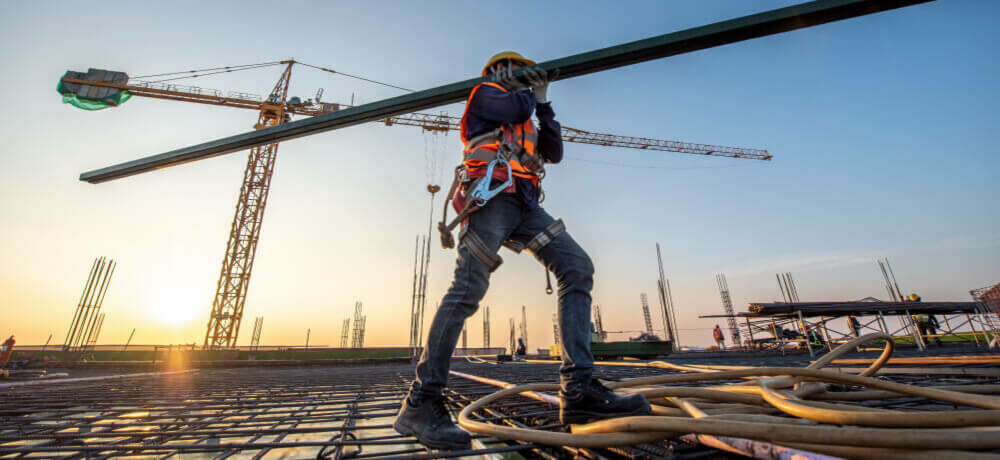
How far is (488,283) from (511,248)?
276mm

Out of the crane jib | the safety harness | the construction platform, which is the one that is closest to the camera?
the construction platform

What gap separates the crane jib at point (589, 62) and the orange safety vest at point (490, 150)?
339 millimetres

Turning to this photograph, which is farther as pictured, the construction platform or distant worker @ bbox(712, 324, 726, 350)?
distant worker @ bbox(712, 324, 726, 350)

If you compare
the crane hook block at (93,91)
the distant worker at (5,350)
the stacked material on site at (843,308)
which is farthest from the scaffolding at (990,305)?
the crane hook block at (93,91)

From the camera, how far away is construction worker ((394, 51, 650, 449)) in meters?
1.43

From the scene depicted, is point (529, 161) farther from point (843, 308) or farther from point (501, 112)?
point (843, 308)

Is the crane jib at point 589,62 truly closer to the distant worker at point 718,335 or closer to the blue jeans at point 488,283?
Answer: the blue jeans at point 488,283

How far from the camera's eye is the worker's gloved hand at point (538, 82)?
1.99 meters

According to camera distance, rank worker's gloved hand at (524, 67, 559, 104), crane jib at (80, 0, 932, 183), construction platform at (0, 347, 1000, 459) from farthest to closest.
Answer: worker's gloved hand at (524, 67, 559, 104) < crane jib at (80, 0, 932, 183) < construction platform at (0, 347, 1000, 459)

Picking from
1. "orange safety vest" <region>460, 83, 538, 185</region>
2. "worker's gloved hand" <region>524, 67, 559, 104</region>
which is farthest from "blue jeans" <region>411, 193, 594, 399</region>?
→ "worker's gloved hand" <region>524, 67, 559, 104</region>

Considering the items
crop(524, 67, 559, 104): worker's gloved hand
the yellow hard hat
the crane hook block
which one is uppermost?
the crane hook block

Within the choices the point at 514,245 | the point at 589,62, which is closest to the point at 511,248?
the point at 514,245

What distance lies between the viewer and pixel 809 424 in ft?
3.40

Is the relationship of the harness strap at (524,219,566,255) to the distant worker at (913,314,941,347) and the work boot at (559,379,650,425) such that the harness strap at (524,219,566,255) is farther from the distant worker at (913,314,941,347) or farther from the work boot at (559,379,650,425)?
the distant worker at (913,314,941,347)
